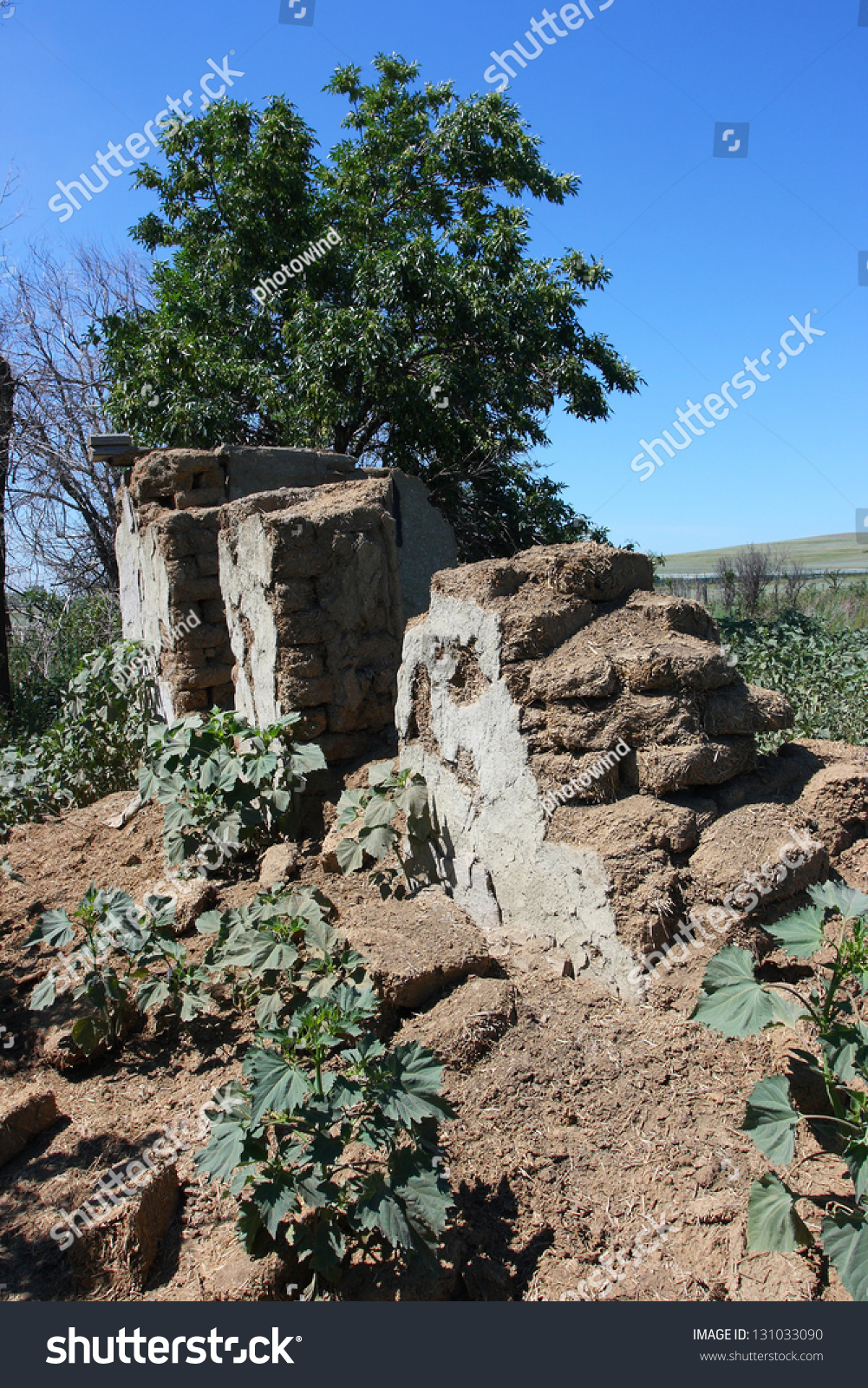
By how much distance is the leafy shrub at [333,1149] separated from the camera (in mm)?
1930

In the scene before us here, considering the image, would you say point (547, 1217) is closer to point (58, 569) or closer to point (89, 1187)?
point (89, 1187)

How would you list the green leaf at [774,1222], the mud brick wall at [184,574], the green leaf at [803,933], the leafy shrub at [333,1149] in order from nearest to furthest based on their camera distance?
the green leaf at [774,1222] → the leafy shrub at [333,1149] → the green leaf at [803,933] → the mud brick wall at [184,574]

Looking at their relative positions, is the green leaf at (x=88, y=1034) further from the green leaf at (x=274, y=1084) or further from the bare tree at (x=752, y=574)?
the bare tree at (x=752, y=574)

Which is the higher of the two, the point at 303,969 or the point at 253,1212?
the point at 303,969

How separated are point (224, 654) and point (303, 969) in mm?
3516

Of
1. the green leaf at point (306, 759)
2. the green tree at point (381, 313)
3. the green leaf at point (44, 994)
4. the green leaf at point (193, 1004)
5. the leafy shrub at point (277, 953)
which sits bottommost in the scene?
the green leaf at point (193, 1004)

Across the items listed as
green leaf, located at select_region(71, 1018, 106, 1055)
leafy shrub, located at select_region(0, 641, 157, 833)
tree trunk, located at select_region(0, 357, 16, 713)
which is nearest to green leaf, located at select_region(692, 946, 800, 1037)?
green leaf, located at select_region(71, 1018, 106, 1055)

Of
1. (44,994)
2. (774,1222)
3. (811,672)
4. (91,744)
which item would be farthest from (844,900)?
(91,744)

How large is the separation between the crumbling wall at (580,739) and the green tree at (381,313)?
20.6 feet

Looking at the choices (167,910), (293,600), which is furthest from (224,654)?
(167,910)

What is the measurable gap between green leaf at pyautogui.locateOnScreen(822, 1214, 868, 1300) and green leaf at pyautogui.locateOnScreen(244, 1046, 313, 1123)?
109 cm

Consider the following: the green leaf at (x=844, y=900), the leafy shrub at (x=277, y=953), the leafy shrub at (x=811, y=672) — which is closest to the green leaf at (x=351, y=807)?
the leafy shrub at (x=277, y=953)
